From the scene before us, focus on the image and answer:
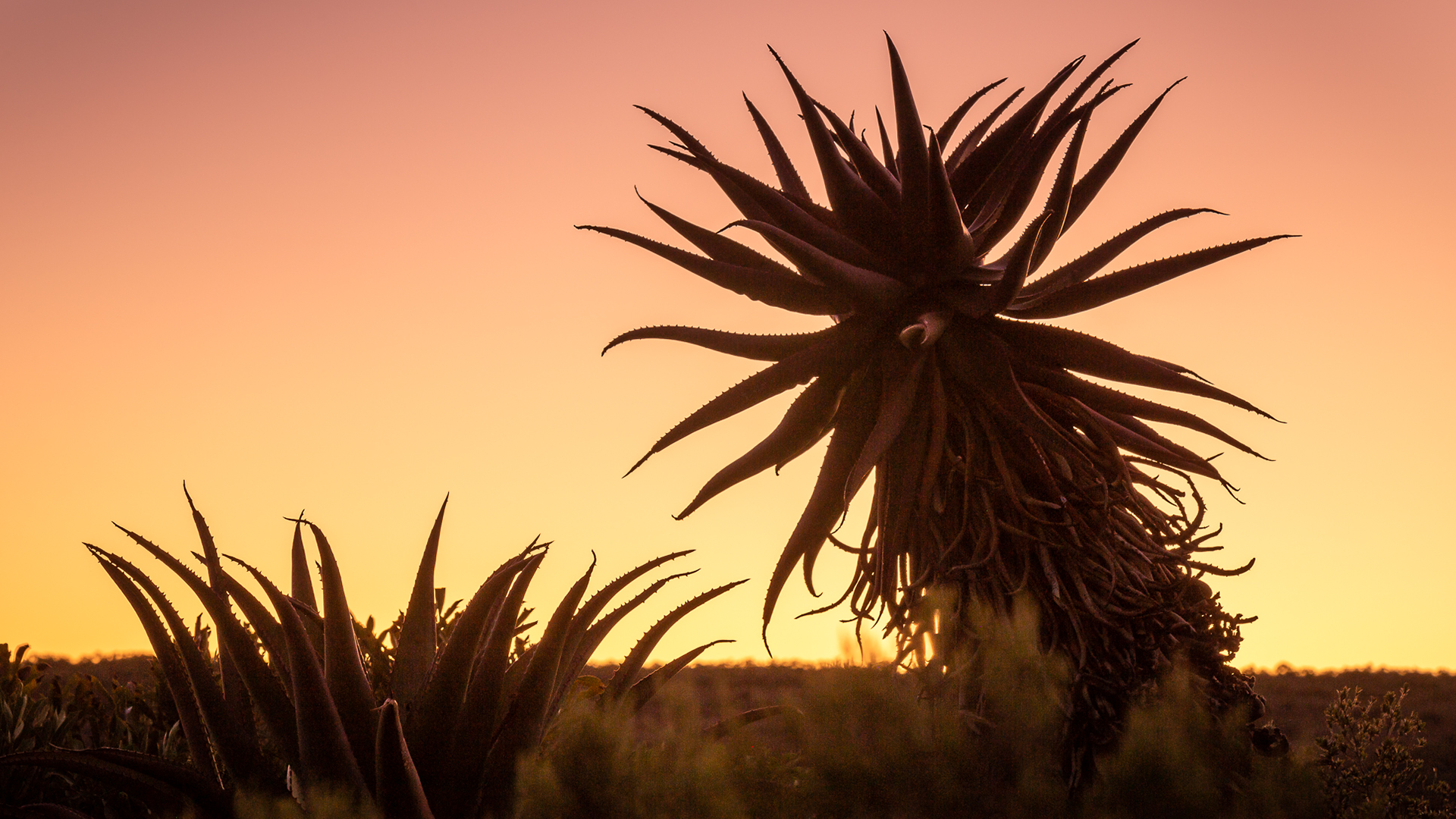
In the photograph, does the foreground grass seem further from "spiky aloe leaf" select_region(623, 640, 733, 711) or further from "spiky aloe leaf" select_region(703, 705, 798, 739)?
"spiky aloe leaf" select_region(623, 640, 733, 711)

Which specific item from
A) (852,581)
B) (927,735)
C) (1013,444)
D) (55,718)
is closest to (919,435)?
(1013,444)

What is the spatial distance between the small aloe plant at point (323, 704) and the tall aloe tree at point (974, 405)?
101cm

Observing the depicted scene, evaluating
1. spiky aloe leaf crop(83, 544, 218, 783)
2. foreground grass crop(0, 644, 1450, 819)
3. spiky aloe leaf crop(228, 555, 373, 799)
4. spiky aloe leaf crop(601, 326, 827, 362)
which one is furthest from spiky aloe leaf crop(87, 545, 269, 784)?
spiky aloe leaf crop(601, 326, 827, 362)

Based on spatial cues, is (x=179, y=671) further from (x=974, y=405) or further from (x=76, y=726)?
(x=974, y=405)

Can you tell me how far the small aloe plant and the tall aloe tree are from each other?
1011 mm

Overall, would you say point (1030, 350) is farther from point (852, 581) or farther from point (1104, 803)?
point (1104, 803)

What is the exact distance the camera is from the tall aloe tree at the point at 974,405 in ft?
16.5

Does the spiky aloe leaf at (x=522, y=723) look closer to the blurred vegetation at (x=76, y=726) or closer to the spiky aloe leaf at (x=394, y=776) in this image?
the spiky aloe leaf at (x=394, y=776)

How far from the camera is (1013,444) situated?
5281 millimetres

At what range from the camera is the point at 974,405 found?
17.6 feet

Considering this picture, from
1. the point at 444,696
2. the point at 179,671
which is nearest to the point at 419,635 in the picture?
the point at 444,696

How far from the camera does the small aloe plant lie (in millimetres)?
4441

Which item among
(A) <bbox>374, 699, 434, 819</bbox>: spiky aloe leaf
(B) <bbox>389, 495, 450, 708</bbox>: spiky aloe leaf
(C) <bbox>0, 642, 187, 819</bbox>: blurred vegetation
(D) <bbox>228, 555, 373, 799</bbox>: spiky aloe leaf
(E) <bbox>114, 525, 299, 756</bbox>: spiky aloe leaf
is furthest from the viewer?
(C) <bbox>0, 642, 187, 819</bbox>: blurred vegetation

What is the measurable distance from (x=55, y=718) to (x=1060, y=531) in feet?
17.8
